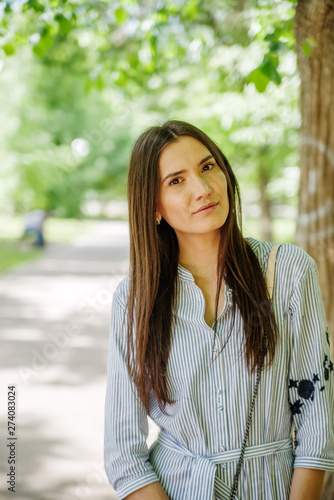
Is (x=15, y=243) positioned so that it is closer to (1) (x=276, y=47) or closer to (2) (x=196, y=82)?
(2) (x=196, y=82)

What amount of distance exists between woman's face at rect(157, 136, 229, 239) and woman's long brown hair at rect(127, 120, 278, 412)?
3 centimetres

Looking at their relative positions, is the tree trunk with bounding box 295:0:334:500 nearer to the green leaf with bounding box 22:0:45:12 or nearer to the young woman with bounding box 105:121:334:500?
the young woman with bounding box 105:121:334:500

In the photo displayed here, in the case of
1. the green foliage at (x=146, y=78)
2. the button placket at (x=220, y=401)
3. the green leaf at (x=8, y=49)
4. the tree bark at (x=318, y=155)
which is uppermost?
the green foliage at (x=146, y=78)

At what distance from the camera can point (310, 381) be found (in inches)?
72.0

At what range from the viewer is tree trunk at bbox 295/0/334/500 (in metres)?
2.88

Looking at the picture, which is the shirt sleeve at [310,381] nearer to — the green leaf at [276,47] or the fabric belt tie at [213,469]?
the fabric belt tie at [213,469]

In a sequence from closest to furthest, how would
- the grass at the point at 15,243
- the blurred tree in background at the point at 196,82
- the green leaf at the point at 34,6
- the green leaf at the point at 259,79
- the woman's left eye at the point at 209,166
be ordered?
the woman's left eye at the point at 209,166 → the green leaf at the point at 259,79 → the blurred tree in background at the point at 196,82 → the green leaf at the point at 34,6 → the grass at the point at 15,243

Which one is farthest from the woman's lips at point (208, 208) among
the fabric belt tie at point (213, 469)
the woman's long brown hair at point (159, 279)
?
the fabric belt tie at point (213, 469)

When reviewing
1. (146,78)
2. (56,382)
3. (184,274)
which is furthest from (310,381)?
(146,78)

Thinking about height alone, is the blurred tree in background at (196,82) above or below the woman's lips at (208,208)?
above

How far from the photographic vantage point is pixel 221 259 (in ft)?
6.55

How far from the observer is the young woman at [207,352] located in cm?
182

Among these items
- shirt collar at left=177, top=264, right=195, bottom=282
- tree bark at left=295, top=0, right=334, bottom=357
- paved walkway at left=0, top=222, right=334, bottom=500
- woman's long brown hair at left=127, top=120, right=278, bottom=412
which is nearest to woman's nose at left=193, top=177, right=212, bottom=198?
woman's long brown hair at left=127, top=120, right=278, bottom=412

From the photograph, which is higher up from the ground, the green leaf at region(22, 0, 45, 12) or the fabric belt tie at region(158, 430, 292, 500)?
the green leaf at region(22, 0, 45, 12)
